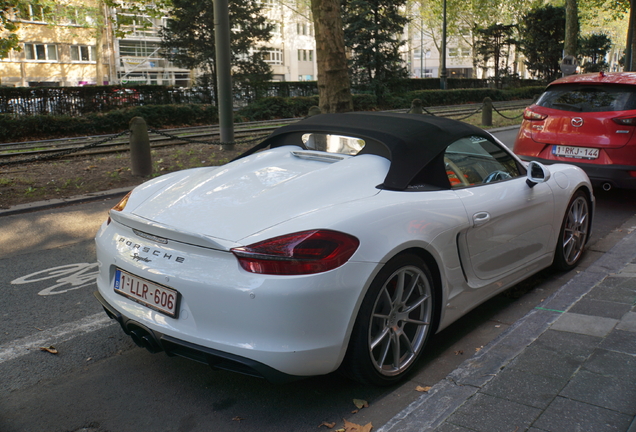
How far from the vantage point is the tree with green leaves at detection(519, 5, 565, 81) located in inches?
1742

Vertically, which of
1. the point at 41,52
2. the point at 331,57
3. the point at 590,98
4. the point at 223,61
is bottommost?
the point at 590,98

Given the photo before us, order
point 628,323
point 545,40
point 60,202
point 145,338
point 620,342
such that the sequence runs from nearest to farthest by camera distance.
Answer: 1. point 145,338
2. point 620,342
3. point 628,323
4. point 60,202
5. point 545,40

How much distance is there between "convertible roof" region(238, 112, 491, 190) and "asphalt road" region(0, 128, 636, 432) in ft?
3.59

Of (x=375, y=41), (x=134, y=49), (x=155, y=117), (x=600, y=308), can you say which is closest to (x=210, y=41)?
(x=155, y=117)

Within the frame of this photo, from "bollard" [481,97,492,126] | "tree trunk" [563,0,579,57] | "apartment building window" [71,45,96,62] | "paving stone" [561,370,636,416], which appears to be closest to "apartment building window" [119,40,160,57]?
"apartment building window" [71,45,96,62]

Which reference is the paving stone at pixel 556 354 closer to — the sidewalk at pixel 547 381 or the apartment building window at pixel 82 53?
the sidewalk at pixel 547 381

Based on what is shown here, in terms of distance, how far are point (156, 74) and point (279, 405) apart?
6136cm

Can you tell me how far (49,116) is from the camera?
19984 millimetres

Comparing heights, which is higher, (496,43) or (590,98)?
(496,43)

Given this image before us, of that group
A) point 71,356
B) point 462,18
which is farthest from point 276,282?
point 462,18

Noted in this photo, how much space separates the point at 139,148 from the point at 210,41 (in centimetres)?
2161

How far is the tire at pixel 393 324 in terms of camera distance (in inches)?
113

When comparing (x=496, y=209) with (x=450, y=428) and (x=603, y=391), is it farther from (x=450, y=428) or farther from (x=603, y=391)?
(x=450, y=428)

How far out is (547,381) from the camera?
111 inches
